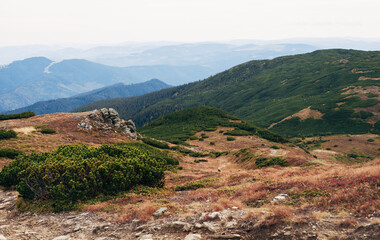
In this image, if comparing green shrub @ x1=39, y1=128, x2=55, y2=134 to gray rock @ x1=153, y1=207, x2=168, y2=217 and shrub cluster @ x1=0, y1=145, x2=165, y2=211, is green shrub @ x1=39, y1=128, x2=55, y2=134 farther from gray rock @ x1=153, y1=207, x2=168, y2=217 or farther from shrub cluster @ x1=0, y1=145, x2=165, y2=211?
gray rock @ x1=153, y1=207, x2=168, y2=217

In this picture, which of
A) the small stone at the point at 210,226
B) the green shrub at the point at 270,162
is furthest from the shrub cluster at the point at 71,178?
the green shrub at the point at 270,162

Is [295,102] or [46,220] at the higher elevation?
[46,220]

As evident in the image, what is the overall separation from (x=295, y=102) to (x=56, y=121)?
523 ft

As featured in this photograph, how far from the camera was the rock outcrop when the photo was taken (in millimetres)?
39469

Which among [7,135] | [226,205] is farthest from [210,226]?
[7,135]

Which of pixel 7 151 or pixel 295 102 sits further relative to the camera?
pixel 295 102

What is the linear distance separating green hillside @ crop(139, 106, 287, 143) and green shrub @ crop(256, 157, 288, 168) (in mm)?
33345

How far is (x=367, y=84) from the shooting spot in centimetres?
13738

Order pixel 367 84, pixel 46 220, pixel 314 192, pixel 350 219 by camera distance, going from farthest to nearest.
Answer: pixel 367 84 → pixel 46 220 → pixel 314 192 → pixel 350 219

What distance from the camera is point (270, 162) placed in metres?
27.0

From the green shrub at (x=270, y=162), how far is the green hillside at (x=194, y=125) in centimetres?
3335

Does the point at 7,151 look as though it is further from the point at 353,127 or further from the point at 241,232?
the point at 353,127

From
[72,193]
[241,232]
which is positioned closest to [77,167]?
[72,193]

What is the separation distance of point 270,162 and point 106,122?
96.9ft
